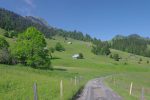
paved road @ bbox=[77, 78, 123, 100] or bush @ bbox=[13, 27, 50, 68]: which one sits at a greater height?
bush @ bbox=[13, 27, 50, 68]

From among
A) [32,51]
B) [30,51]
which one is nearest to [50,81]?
[30,51]

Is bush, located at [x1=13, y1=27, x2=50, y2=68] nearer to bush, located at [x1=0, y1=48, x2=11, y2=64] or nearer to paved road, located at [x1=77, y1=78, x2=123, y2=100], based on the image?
bush, located at [x1=0, y1=48, x2=11, y2=64]

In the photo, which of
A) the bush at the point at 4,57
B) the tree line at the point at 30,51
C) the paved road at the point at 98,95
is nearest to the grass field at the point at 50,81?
the paved road at the point at 98,95

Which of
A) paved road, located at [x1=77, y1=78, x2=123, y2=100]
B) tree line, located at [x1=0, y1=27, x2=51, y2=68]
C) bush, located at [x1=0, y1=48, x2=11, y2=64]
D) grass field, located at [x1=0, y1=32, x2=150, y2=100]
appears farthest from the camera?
tree line, located at [x1=0, y1=27, x2=51, y2=68]

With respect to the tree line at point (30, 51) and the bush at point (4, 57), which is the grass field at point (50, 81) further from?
the bush at point (4, 57)

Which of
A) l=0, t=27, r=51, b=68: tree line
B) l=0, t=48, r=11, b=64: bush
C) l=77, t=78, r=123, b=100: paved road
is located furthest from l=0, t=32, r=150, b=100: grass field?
l=0, t=48, r=11, b=64: bush

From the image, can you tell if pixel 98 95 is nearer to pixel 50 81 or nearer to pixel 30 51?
pixel 50 81

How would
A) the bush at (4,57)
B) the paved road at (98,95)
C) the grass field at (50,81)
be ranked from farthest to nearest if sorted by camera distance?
the bush at (4,57)
the paved road at (98,95)
the grass field at (50,81)

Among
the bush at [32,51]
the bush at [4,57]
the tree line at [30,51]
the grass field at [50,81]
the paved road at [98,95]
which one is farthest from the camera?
the bush at [32,51]

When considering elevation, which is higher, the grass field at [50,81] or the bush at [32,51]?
the bush at [32,51]

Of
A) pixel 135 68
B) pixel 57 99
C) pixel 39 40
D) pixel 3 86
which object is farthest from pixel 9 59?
pixel 135 68

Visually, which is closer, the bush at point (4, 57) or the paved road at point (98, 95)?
the paved road at point (98, 95)

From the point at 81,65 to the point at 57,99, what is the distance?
13441 centimetres

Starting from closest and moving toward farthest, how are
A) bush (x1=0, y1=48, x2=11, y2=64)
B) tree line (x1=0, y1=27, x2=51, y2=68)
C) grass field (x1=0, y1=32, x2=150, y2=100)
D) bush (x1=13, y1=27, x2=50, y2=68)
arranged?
1. grass field (x1=0, y1=32, x2=150, y2=100)
2. bush (x1=0, y1=48, x2=11, y2=64)
3. tree line (x1=0, y1=27, x2=51, y2=68)
4. bush (x1=13, y1=27, x2=50, y2=68)
